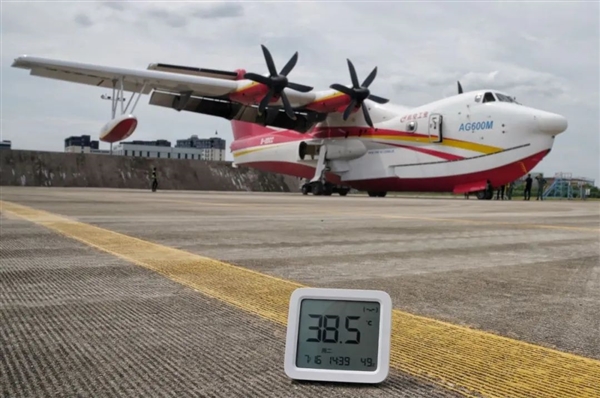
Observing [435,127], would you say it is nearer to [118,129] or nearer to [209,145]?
[118,129]

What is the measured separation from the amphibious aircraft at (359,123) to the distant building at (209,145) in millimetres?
133716

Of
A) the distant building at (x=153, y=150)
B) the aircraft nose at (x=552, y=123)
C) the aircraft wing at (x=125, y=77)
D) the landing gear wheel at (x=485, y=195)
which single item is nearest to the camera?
the aircraft wing at (x=125, y=77)

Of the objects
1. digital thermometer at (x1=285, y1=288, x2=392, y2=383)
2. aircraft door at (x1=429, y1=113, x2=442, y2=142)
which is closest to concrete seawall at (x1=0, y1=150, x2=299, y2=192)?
aircraft door at (x1=429, y1=113, x2=442, y2=142)

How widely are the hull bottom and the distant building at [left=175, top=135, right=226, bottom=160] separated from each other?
133m

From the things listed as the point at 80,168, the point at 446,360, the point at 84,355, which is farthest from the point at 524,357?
the point at 80,168

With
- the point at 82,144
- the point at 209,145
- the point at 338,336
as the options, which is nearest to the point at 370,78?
the point at 338,336

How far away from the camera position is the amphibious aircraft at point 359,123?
77.2ft

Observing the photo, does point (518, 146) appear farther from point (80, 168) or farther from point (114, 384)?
point (80, 168)

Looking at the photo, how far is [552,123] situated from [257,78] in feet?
41.6

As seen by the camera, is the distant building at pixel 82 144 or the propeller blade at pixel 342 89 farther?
the distant building at pixel 82 144

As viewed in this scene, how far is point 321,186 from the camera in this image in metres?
30.7

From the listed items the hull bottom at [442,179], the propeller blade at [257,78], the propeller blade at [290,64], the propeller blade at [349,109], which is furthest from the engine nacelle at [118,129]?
the hull bottom at [442,179]

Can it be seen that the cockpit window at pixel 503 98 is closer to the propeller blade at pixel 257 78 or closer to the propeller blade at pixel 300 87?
the propeller blade at pixel 300 87

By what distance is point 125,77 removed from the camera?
23.7 meters
